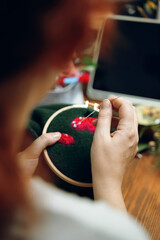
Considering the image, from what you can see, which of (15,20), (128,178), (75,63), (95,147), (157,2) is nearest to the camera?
(15,20)

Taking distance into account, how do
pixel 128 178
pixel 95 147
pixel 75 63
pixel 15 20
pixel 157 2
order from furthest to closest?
pixel 157 2
pixel 75 63
pixel 128 178
pixel 95 147
pixel 15 20

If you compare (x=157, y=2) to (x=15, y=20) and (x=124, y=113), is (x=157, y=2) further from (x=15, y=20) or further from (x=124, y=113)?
(x=15, y=20)

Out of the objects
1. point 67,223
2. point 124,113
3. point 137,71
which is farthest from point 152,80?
point 67,223

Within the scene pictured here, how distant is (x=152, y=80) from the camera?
80 centimetres

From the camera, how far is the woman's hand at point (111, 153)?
1.73 ft

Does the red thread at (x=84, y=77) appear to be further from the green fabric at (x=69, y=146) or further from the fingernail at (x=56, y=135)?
the fingernail at (x=56, y=135)

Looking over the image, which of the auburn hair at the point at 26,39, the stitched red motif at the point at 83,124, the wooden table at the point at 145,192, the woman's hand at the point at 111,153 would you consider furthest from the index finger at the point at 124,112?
the auburn hair at the point at 26,39

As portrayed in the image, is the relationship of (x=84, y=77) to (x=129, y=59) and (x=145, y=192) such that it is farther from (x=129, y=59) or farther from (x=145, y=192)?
(x=145, y=192)

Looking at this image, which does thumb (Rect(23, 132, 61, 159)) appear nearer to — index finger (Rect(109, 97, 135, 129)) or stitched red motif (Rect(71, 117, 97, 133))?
stitched red motif (Rect(71, 117, 97, 133))

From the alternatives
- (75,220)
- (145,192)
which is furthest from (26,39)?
(145,192)

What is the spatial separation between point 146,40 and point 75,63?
0.82 feet

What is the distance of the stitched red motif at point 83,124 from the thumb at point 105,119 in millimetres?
100

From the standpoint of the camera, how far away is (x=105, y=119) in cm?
59

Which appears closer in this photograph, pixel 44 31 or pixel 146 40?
pixel 44 31
